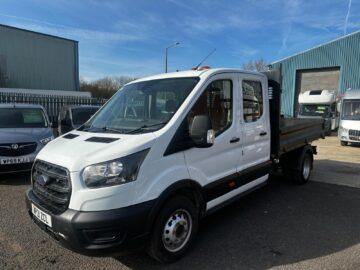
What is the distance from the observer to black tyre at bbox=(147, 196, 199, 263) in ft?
10.4

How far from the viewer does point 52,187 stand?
3146mm

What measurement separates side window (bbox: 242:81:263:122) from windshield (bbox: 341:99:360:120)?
40.9 feet

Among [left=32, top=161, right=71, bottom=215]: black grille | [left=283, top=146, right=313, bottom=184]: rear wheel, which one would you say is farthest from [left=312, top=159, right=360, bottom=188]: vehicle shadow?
[left=32, top=161, right=71, bottom=215]: black grille

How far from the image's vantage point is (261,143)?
4895 mm

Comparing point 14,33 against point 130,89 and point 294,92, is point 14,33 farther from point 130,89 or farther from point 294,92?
point 130,89

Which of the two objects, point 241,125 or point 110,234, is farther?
point 241,125

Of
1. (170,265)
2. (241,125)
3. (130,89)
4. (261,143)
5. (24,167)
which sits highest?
(130,89)

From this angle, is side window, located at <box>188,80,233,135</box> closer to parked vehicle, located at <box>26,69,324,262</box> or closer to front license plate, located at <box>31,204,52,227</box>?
parked vehicle, located at <box>26,69,324,262</box>

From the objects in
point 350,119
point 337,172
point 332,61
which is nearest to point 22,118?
point 337,172

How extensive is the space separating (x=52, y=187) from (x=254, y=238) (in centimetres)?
268

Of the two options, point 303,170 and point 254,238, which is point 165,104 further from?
point 303,170

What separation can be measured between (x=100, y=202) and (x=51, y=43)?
30.5 metres

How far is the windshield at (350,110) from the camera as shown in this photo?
15102 mm

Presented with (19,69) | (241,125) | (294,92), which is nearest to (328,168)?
(241,125)
